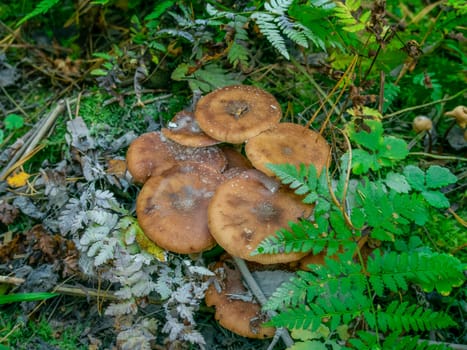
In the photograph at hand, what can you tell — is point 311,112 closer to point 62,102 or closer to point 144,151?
point 144,151

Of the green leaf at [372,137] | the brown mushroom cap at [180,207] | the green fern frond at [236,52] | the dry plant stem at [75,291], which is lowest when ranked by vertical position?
the dry plant stem at [75,291]

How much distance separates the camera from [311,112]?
4445 mm

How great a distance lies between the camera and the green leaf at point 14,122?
4.62 meters

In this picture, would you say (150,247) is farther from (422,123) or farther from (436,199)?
(422,123)

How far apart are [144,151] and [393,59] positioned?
253 centimetres

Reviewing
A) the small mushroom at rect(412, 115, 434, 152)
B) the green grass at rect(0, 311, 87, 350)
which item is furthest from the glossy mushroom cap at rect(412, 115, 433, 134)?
the green grass at rect(0, 311, 87, 350)

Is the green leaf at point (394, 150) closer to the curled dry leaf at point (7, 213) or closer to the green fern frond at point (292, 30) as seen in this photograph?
the green fern frond at point (292, 30)

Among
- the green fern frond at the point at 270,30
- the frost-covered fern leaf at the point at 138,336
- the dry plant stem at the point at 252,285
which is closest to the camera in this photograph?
the frost-covered fern leaf at the point at 138,336

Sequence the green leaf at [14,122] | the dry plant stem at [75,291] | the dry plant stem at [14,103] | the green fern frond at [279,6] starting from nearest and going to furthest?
1. the dry plant stem at [75,291]
2. the green fern frond at [279,6]
3. the green leaf at [14,122]
4. the dry plant stem at [14,103]

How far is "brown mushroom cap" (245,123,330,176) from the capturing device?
11.3 ft

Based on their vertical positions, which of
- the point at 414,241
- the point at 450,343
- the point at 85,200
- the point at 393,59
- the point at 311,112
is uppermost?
the point at 393,59

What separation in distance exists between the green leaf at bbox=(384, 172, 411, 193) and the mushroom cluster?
1.85 feet

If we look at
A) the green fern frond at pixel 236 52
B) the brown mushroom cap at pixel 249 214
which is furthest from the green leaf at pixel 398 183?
the green fern frond at pixel 236 52

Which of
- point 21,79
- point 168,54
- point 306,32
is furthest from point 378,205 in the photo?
point 21,79
